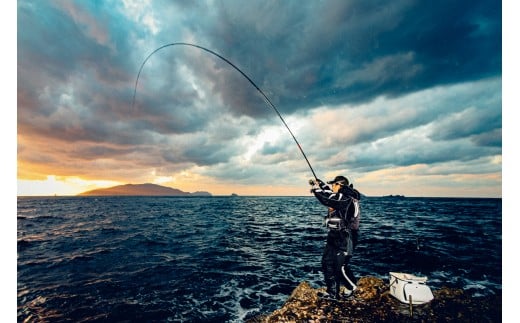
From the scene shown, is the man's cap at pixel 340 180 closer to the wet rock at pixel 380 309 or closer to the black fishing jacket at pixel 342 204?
the black fishing jacket at pixel 342 204

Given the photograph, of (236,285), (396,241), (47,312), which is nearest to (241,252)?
(236,285)

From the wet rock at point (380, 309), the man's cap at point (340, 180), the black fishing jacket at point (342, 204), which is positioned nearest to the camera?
the wet rock at point (380, 309)

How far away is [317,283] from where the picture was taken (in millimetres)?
8836

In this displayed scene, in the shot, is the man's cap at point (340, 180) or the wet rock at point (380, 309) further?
the man's cap at point (340, 180)

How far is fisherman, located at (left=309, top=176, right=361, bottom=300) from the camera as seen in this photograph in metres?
6.27

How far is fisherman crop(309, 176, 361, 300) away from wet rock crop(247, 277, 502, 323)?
1.50 feet

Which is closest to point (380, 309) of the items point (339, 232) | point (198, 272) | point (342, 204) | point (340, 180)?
point (339, 232)

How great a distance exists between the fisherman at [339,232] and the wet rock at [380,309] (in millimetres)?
456

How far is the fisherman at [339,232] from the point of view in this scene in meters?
6.27

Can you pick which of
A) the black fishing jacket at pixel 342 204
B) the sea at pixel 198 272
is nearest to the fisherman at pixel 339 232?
the black fishing jacket at pixel 342 204
